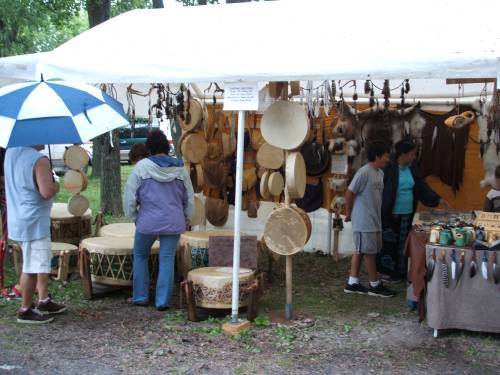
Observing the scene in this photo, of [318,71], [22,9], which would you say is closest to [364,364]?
[318,71]

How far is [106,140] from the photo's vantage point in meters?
9.20

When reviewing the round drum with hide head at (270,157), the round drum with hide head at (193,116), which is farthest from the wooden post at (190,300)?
the round drum with hide head at (193,116)

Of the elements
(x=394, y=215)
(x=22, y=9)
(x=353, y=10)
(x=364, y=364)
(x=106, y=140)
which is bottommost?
(x=364, y=364)

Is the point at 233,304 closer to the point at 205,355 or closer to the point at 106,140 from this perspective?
the point at 205,355

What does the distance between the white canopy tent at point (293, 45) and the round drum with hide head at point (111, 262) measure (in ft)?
4.14

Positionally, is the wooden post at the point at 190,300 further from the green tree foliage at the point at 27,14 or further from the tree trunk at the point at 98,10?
the green tree foliage at the point at 27,14

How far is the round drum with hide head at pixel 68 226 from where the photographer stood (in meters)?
6.68

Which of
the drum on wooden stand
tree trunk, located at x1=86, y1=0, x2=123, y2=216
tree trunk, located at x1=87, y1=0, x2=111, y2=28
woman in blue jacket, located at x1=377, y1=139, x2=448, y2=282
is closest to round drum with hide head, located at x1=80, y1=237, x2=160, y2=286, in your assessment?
the drum on wooden stand

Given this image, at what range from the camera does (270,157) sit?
6.40 metres

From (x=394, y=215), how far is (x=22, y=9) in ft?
27.1

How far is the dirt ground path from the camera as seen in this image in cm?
404

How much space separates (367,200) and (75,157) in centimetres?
299

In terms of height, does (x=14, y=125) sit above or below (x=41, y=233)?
above

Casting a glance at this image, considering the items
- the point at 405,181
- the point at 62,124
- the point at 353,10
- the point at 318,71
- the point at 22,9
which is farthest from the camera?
the point at 22,9
